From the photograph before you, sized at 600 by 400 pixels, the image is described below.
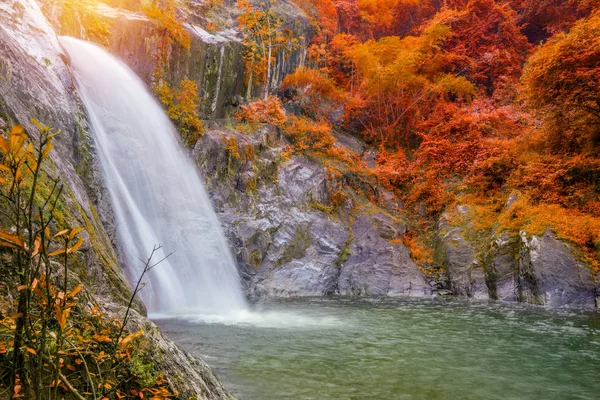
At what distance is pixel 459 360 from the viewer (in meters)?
5.20

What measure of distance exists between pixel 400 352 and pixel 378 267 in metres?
6.30

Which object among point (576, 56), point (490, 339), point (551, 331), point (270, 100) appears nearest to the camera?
point (490, 339)

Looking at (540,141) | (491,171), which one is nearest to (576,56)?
(540,141)

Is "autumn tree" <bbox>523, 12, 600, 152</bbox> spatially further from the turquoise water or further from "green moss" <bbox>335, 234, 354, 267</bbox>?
"green moss" <bbox>335, 234, 354, 267</bbox>

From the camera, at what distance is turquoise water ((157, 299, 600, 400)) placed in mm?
4176

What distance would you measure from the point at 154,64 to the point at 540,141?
12767 mm

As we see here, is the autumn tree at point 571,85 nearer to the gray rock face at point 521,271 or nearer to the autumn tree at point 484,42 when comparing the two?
the gray rock face at point 521,271

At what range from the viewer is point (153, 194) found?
32.3ft

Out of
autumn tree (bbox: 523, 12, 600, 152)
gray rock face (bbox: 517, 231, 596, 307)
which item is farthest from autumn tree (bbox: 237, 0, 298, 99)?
gray rock face (bbox: 517, 231, 596, 307)

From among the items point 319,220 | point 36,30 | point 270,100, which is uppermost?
point 270,100

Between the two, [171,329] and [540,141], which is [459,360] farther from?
[540,141]

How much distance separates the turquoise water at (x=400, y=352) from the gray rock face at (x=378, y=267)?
2.50m

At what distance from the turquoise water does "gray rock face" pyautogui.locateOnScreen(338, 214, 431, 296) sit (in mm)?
2501

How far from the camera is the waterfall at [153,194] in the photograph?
27.3 feet
